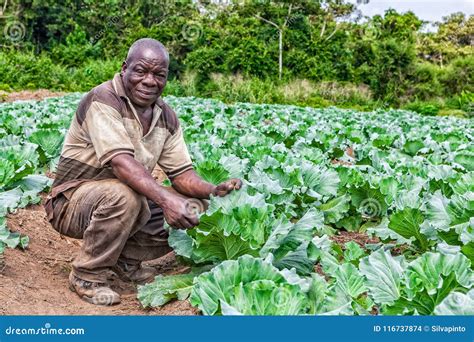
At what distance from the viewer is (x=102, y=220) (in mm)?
3758

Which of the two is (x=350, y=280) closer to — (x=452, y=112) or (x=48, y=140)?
(x=48, y=140)

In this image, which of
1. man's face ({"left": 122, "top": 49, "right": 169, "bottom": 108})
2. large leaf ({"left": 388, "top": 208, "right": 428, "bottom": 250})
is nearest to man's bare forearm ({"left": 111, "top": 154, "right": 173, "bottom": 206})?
man's face ({"left": 122, "top": 49, "right": 169, "bottom": 108})

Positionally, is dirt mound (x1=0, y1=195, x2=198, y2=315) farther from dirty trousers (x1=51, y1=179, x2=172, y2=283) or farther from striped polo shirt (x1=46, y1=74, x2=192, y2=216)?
striped polo shirt (x1=46, y1=74, x2=192, y2=216)

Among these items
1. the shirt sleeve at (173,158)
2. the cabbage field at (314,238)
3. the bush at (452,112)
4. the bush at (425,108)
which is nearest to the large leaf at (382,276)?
the cabbage field at (314,238)

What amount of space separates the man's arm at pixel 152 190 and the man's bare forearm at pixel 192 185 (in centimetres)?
48

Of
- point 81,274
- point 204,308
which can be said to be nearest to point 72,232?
point 81,274

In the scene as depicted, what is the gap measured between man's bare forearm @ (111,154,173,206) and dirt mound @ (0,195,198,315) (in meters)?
0.64

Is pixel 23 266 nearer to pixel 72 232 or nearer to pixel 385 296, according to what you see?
pixel 72 232

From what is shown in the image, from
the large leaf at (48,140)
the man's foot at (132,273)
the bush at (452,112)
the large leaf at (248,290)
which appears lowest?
the bush at (452,112)

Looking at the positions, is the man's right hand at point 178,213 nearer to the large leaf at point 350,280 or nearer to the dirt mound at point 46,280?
the dirt mound at point 46,280

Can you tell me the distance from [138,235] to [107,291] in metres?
0.47

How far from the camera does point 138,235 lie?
13.8ft

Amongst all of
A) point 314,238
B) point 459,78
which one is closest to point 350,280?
point 314,238

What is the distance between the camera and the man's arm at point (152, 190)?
11.5ft
